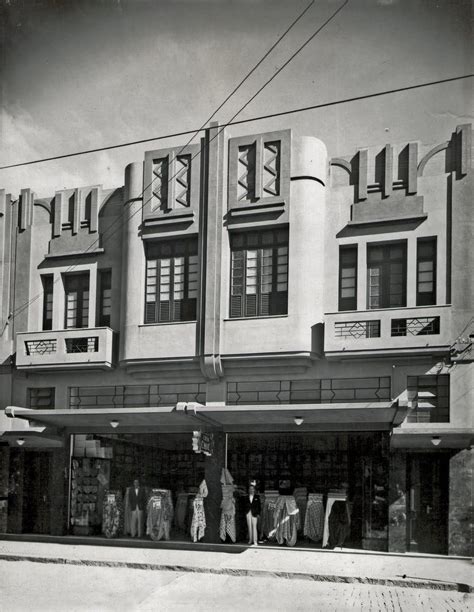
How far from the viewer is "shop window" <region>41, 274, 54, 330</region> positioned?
73.2ft

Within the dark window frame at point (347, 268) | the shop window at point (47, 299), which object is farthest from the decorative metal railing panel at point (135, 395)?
the dark window frame at point (347, 268)

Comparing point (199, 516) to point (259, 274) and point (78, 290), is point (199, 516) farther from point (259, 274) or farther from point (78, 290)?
point (78, 290)

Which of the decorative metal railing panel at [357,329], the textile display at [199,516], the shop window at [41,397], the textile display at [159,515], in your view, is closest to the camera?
the decorative metal railing panel at [357,329]

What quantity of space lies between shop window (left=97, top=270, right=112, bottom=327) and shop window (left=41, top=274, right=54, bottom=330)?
1.67 metres

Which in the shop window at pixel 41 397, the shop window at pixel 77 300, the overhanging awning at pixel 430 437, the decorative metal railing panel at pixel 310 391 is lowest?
the overhanging awning at pixel 430 437

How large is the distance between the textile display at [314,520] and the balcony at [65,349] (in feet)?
22.3

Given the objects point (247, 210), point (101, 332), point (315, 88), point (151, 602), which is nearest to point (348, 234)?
point (247, 210)

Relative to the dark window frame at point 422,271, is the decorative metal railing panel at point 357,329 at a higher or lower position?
lower

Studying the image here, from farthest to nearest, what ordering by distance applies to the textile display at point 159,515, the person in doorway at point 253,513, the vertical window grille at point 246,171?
the vertical window grille at point 246,171 → the textile display at point 159,515 → the person in doorway at point 253,513

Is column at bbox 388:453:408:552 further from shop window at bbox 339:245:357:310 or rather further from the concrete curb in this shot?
shop window at bbox 339:245:357:310

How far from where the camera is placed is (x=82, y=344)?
827 inches

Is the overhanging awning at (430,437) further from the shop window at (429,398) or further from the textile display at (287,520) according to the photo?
the textile display at (287,520)

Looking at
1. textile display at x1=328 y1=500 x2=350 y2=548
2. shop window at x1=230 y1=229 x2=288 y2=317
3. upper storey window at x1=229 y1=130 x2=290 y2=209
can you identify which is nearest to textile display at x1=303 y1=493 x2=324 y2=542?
textile display at x1=328 y1=500 x2=350 y2=548

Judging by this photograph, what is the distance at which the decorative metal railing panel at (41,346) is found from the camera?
21203 mm
